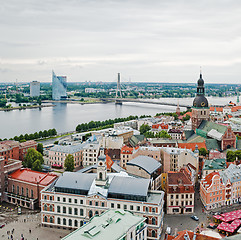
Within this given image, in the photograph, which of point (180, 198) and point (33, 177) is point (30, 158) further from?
point (180, 198)

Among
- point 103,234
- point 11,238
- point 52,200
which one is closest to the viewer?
point 103,234

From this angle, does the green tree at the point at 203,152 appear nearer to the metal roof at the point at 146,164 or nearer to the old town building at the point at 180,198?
the metal roof at the point at 146,164

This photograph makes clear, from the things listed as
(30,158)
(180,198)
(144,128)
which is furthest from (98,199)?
(144,128)

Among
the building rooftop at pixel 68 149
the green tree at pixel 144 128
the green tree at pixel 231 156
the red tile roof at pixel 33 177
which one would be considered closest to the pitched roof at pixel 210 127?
the green tree at pixel 231 156

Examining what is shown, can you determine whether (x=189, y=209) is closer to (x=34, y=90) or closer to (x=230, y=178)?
(x=230, y=178)

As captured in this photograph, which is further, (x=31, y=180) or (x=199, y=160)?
(x=199, y=160)

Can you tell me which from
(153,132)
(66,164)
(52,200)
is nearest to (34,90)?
(153,132)
